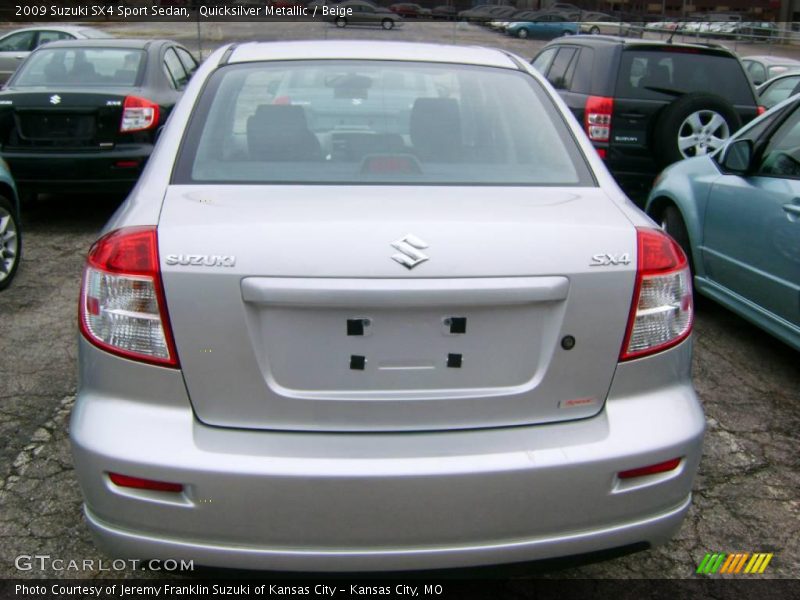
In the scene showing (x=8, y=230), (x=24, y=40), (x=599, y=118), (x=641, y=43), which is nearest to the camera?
(x=8, y=230)

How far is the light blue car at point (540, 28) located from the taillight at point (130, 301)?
45007 millimetres

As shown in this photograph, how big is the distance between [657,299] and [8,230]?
483 cm

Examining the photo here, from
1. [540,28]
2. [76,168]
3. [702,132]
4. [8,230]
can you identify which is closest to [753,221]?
[702,132]

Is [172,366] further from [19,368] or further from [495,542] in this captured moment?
[19,368]

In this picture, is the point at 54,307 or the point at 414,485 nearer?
the point at 414,485

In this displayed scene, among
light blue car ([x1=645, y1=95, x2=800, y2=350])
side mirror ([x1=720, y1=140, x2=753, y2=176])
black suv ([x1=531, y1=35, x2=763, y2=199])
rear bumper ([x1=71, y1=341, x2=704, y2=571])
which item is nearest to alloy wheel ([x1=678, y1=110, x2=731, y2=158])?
black suv ([x1=531, y1=35, x2=763, y2=199])

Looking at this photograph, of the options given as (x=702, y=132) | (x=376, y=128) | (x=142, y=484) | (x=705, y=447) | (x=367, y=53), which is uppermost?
(x=367, y=53)

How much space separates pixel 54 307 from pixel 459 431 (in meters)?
4.00

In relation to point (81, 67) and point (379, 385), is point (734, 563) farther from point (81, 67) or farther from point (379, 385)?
point (81, 67)

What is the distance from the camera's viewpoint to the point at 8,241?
5652 mm

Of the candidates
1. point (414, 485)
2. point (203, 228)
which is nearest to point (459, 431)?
point (414, 485)

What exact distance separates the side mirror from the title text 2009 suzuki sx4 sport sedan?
2546 mm

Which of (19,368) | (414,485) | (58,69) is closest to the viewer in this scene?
(414,485)

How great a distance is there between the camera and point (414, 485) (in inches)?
78.7
